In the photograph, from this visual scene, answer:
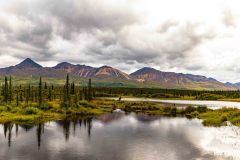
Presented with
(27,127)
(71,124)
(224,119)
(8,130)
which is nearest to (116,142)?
(71,124)

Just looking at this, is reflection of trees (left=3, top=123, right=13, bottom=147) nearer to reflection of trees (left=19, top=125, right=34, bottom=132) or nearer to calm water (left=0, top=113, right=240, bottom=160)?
calm water (left=0, top=113, right=240, bottom=160)

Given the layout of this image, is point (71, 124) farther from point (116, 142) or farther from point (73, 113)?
point (116, 142)

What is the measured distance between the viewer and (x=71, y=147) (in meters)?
58.8

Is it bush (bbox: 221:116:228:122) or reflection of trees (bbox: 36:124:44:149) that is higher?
bush (bbox: 221:116:228:122)

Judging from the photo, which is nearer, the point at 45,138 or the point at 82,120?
the point at 45,138

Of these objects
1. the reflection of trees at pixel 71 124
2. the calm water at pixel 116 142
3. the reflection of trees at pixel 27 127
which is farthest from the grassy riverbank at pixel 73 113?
the calm water at pixel 116 142

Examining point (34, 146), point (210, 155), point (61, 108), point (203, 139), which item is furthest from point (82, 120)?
point (210, 155)

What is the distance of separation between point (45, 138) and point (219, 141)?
41575mm

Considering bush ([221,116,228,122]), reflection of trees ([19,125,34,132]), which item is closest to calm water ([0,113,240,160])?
reflection of trees ([19,125,34,132])

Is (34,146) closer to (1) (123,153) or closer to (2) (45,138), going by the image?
(2) (45,138)

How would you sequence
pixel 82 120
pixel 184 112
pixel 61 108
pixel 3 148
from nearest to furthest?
pixel 3 148, pixel 82 120, pixel 61 108, pixel 184 112

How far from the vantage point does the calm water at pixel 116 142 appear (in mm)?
52719

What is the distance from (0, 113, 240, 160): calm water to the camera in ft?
173

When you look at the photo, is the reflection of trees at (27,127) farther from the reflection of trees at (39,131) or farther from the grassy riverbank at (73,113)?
the grassy riverbank at (73,113)
